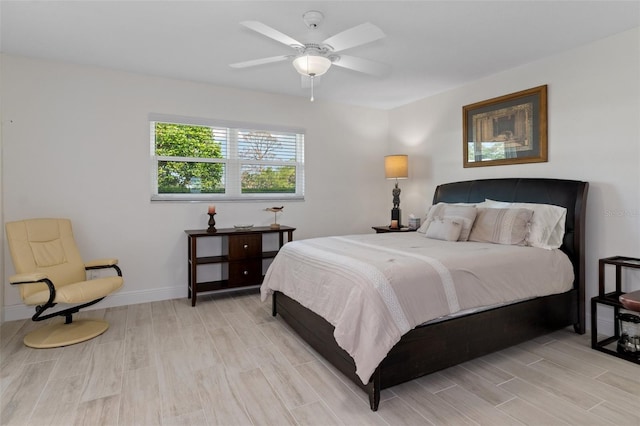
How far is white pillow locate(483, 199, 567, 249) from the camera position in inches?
121

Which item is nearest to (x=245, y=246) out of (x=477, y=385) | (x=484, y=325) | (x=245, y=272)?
(x=245, y=272)

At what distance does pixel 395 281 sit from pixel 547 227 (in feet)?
6.22

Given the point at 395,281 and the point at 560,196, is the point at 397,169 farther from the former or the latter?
the point at 395,281

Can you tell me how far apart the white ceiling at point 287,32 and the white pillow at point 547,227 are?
1.51 meters

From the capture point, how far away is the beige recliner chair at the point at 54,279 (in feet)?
9.26

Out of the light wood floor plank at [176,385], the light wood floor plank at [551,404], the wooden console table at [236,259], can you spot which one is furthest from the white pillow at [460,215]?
the light wood floor plank at [176,385]

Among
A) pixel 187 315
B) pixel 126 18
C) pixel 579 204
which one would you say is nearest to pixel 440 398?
pixel 579 204

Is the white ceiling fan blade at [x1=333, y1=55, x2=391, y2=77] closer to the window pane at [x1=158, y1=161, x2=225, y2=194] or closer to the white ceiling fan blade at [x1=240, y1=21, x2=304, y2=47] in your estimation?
the white ceiling fan blade at [x1=240, y1=21, x2=304, y2=47]

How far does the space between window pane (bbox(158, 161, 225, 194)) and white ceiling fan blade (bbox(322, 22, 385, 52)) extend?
2.52 metres

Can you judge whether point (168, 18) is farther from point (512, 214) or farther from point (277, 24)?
point (512, 214)

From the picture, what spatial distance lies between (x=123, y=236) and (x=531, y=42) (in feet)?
15.0

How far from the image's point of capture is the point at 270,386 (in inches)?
88.6

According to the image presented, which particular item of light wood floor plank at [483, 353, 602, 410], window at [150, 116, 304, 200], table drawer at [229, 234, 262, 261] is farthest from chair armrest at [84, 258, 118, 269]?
light wood floor plank at [483, 353, 602, 410]

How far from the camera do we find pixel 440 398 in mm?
2111
